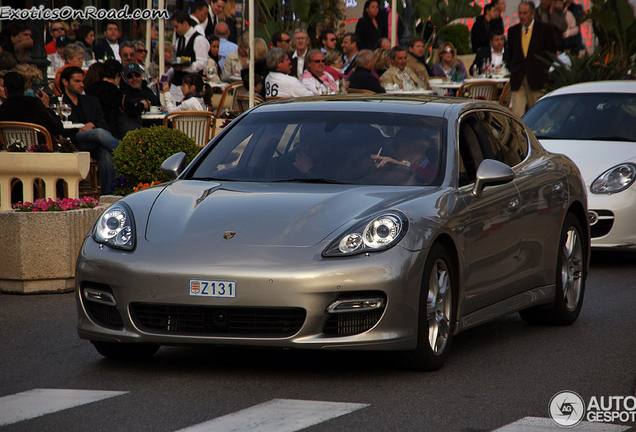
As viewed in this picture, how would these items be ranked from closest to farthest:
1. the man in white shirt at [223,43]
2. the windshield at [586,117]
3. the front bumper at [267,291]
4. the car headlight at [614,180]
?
the front bumper at [267,291], the car headlight at [614,180], the windshield at [586,117], the man in white shirt at [223,43]

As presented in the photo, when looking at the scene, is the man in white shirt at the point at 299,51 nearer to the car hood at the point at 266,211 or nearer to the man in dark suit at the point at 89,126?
the man in dark suit at the point at 89,126

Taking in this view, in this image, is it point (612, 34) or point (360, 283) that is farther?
point (612, 34)

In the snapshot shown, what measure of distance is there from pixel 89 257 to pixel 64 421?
4.03 feet

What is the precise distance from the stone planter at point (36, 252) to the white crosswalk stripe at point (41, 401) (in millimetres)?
3679

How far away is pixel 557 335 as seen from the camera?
24.1 feet

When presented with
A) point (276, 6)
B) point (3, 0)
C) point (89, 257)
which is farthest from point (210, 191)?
point (276, 6)

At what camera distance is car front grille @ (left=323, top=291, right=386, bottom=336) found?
5566mm

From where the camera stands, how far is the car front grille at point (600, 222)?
10594 mm

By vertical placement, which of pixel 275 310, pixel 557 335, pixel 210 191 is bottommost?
A: pixel 557 335

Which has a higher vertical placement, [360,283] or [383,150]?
[383,150]

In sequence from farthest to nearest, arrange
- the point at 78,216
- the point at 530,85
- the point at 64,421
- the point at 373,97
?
the point at 530,85
the point at 78,216
the point at 373,97
the point at 64,421

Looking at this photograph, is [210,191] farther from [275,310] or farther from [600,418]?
[600,418]

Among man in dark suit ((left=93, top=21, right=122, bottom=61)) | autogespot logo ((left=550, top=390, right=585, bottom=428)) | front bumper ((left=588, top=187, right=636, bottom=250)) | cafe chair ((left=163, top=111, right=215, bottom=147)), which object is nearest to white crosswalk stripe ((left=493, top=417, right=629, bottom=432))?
autogespot logo ((left=550, top=390, right=585, bottom=428))

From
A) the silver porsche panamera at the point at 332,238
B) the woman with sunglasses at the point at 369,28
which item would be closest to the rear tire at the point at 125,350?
the silver porsche panamera at the point at 332,238
